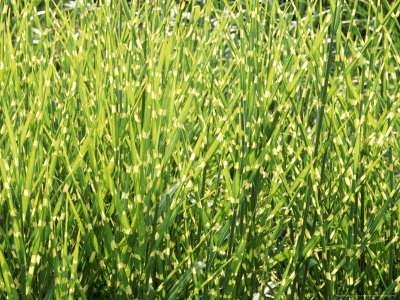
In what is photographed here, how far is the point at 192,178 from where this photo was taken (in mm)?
2111

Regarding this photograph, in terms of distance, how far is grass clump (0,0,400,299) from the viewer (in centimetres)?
200

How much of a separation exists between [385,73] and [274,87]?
1.52ft

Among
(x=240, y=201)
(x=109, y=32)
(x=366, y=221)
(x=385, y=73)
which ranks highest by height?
(x=109, y=32)

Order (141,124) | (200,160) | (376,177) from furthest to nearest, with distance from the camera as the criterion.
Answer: (376,177) → (141,124) → (200,160)

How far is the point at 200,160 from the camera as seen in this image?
2.03m

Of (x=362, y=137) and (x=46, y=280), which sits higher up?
(x=362, y=137)

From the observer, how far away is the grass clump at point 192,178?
2.00m

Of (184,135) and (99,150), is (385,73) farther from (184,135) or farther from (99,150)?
(99,150)

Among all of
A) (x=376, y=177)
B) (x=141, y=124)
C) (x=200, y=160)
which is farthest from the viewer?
(x=376, y=177)

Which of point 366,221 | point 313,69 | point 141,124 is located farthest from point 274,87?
point 366,221

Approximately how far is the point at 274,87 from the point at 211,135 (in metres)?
0.20

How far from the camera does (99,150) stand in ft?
7.07

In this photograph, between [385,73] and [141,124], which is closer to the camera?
[141,124]

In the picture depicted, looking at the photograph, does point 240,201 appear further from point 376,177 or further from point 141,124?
point 376,177
